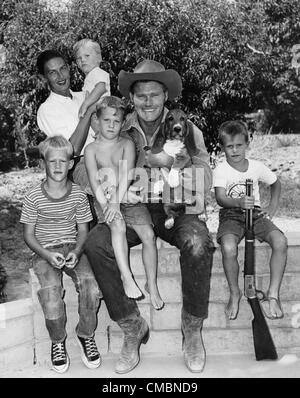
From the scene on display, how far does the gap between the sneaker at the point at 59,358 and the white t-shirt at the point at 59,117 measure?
1.39m

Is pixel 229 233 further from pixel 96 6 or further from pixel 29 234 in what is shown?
pixel 96 6

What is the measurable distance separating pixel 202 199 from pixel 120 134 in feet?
2.19

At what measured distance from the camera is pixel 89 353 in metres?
3.43

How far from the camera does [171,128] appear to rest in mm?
3600

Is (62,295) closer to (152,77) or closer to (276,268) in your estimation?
(276,268)

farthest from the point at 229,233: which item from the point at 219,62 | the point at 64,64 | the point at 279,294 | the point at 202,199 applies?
the point at 219,62

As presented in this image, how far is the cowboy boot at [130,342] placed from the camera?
11.1 ft

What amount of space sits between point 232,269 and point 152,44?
3.85 metres

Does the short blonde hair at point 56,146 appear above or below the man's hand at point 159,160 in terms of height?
above

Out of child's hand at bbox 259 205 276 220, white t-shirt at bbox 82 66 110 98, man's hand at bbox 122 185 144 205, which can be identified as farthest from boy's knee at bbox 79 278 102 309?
white t-shirt at bbox 82 66 110 98

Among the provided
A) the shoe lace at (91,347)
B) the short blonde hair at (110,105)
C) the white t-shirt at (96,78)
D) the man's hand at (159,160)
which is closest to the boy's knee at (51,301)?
the shoe lace at (91,347)

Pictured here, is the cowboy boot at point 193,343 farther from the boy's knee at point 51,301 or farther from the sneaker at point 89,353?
the boy's knee at point 51,301

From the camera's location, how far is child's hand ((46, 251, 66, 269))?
334 centimetres

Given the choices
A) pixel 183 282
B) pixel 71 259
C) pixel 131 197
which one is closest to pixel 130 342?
pixel 183 282
